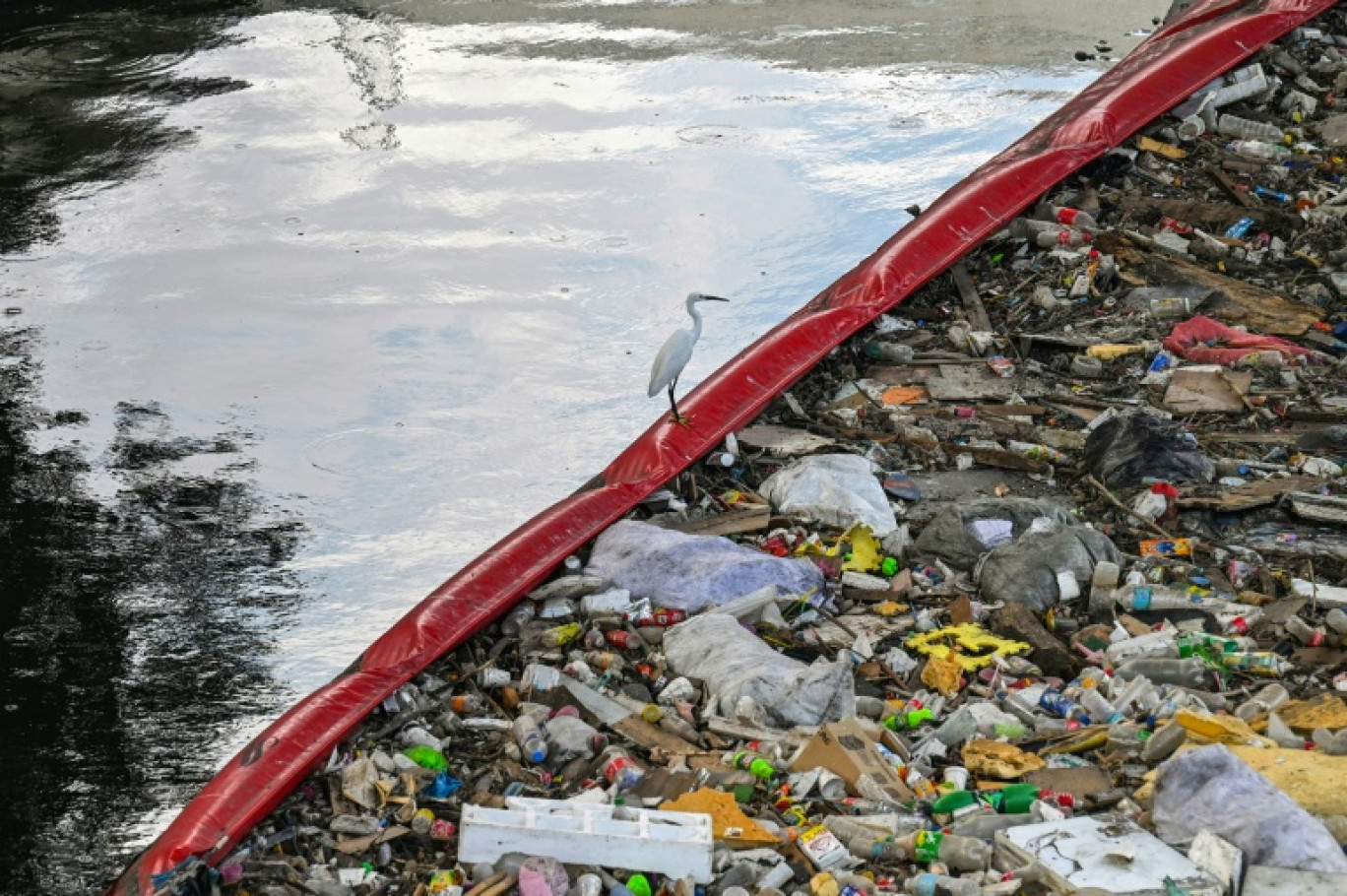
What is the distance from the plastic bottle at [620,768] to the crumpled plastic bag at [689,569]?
0.70m

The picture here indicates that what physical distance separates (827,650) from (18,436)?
11.0 feet

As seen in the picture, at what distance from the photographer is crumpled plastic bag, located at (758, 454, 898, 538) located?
473 centimetres

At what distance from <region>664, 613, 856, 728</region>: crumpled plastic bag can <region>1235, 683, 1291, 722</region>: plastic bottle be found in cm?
97

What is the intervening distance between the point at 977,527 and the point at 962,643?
53 centimetres

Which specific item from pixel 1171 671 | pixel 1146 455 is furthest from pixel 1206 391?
pixel 1171 671

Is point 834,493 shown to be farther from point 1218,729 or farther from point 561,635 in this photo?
point 1218,729

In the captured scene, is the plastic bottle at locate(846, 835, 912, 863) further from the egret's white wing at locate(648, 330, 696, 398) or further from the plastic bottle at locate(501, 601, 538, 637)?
the egret's white wing at locate(648, 330, 696, 398)

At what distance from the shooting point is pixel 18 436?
5.68 m

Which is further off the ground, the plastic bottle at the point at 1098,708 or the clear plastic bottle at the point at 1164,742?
the clear plastic bottle at the point at 1164,742

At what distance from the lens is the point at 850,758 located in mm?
3578

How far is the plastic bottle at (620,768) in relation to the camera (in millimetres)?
3715

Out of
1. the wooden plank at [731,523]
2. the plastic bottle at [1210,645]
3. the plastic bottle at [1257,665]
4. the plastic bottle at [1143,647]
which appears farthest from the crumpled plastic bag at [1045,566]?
the wooden plank at [731,523]

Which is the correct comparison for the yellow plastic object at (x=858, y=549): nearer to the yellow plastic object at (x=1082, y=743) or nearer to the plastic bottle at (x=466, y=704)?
the yellow plastic object at (x=1082, y=743)

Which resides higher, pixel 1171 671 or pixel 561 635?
pixel 1171 671
